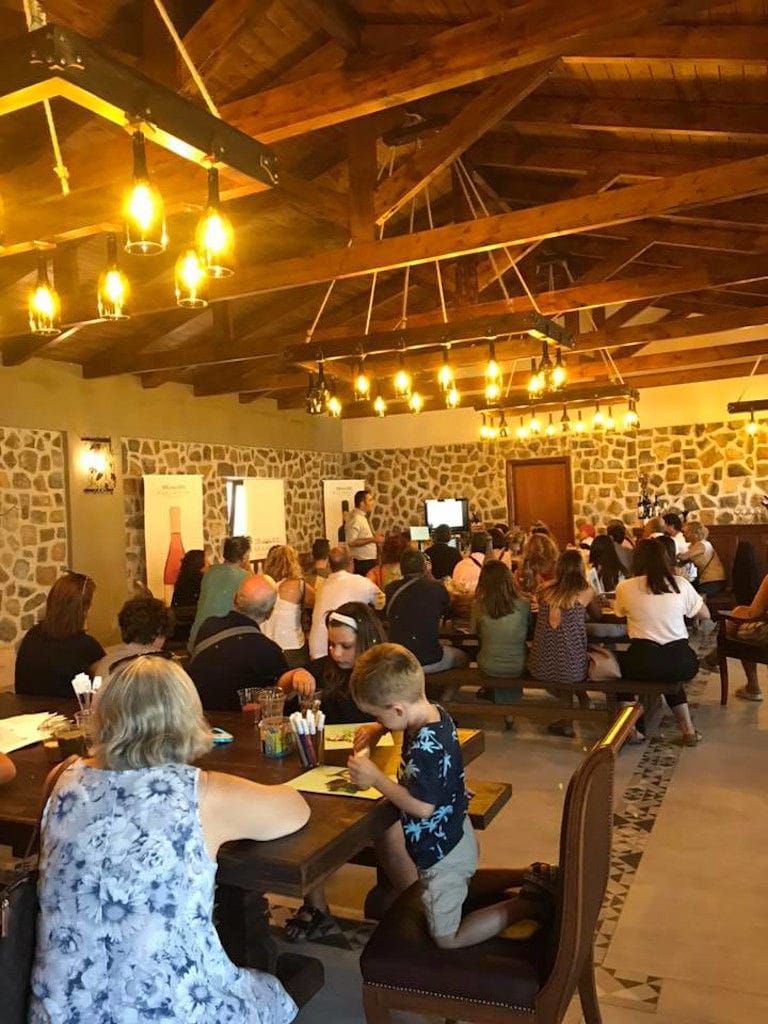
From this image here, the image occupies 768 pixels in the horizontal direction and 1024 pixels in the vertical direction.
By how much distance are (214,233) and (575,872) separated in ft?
6.98

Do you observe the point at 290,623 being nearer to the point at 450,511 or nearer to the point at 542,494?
the point at 450,511

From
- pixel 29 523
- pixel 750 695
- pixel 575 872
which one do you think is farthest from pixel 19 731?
pixel 29 523

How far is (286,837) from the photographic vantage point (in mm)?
2041

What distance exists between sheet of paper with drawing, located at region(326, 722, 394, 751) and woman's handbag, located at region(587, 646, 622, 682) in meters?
2.71

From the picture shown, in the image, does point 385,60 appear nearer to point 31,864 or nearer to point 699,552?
point 31,864

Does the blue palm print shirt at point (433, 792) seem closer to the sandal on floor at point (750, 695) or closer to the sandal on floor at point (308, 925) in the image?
the sandal on floor at point (308, 925)

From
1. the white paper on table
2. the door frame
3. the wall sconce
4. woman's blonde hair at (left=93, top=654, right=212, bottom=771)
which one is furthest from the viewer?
the door frame

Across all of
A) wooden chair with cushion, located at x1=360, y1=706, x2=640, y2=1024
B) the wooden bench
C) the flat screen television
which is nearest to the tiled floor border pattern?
the wooden bench

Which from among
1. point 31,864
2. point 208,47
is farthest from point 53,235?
point 31,864

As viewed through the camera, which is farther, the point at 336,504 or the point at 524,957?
the point at 336,504

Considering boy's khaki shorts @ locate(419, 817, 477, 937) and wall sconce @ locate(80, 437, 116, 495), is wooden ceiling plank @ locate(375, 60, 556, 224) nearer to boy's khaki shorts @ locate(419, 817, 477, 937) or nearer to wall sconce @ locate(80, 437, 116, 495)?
boy's khaki shorts @ locate(419, 817, 477, 937)

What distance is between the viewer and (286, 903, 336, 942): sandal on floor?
306 centimetres

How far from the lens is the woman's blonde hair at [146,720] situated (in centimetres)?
179

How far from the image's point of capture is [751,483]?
12.2 m
